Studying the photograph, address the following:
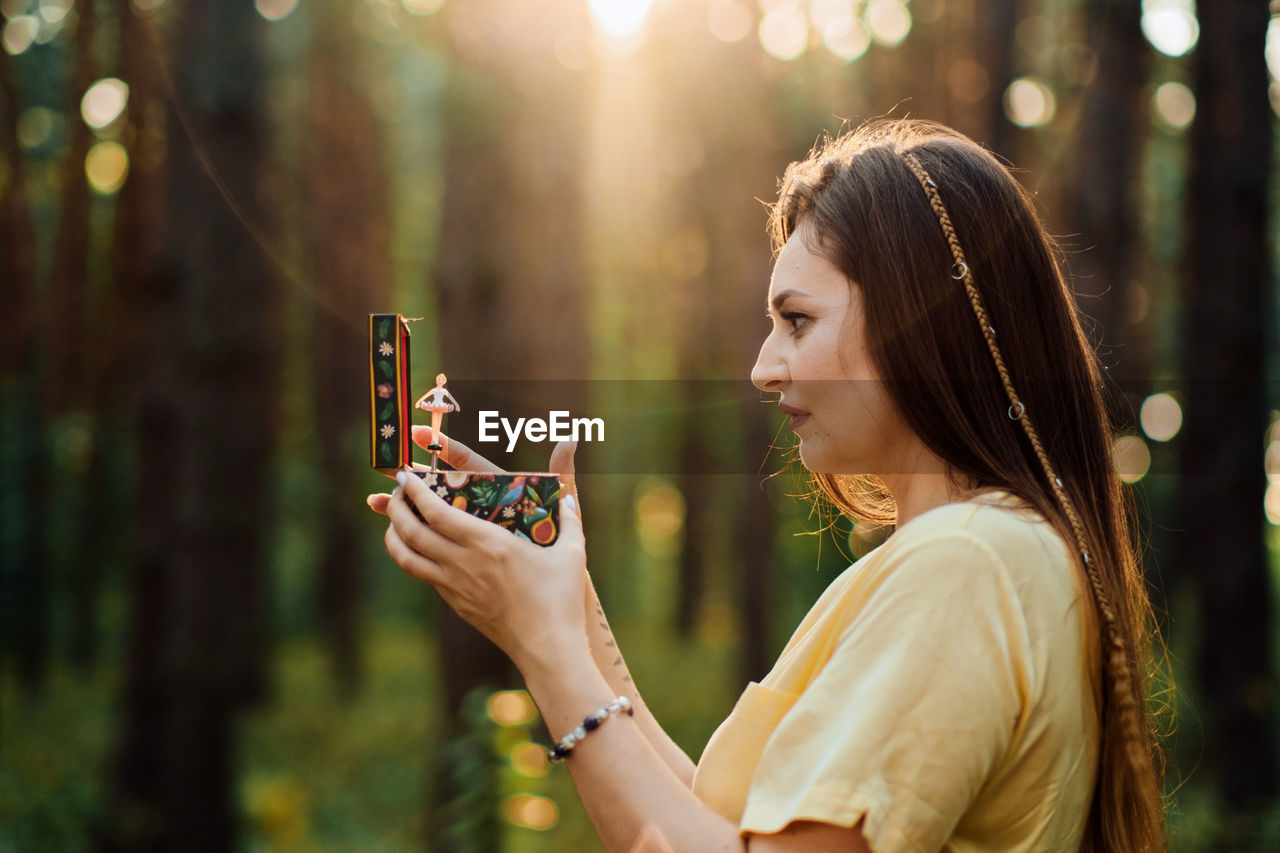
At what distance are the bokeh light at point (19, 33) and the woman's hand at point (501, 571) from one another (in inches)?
274

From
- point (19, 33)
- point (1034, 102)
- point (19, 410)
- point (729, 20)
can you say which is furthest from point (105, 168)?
point (1034, 102)

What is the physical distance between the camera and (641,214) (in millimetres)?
18219

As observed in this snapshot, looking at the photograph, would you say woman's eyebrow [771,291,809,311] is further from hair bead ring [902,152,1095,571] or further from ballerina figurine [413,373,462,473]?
ballerina figurine [413,373,462,473]

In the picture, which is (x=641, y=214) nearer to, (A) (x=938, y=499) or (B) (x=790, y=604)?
(B) (x=790, y=604)

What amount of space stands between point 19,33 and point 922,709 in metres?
9.64

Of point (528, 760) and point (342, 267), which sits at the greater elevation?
point (342, 267)

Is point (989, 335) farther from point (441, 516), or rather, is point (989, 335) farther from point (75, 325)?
point (75, 325)

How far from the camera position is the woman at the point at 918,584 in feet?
4.77

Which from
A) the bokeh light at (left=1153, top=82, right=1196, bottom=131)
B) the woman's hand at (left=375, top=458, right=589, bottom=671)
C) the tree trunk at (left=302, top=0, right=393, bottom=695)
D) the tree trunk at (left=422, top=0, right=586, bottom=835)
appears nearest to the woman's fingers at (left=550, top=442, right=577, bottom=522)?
the woman's hand at (left=375, top=458, right=589, bottom=671)

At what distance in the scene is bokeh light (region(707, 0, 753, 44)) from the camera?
10328mm

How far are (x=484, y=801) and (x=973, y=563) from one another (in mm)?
2320

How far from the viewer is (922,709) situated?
144 cm

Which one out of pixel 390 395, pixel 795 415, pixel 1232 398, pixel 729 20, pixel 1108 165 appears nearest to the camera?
pixel 795 415

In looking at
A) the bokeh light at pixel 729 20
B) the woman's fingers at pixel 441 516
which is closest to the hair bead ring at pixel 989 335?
the woman's fingers at pixel 441 516
